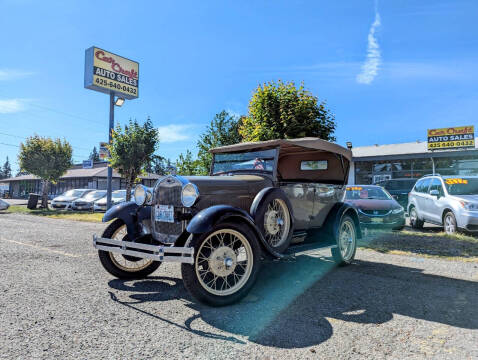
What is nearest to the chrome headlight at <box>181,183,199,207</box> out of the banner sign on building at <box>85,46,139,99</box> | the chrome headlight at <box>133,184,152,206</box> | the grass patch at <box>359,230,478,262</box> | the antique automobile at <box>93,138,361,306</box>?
the antique automobile at <box>93,138,361,306</box>

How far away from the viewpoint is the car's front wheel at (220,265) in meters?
3.21

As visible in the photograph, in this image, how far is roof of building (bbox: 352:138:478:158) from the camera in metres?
25.4

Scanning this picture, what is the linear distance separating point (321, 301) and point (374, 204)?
6.11 m

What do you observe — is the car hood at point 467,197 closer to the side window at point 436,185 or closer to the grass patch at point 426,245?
the side window at point 436,185

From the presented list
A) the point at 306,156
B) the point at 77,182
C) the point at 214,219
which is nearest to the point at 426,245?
the point at 306,156

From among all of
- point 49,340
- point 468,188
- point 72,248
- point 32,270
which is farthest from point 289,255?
point 468,188

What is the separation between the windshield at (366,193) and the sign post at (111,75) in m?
13.1

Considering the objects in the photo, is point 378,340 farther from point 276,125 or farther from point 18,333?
point 276,125

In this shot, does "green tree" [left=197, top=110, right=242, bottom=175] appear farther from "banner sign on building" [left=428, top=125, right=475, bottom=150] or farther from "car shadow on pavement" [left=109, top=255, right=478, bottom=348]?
"banner sign on building" [left=428, top=125, right=475, bottom=150]

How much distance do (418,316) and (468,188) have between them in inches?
289

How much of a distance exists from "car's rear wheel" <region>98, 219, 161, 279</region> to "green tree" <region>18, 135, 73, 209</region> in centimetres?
2318

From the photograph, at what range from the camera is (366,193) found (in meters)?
10.0

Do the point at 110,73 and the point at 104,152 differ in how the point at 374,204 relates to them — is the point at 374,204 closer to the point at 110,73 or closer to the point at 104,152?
the point at 104,152

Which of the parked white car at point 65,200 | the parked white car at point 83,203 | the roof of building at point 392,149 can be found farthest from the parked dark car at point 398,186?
the parked white car at point 65,200
